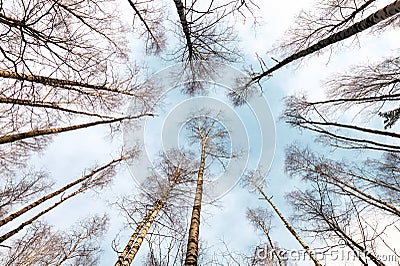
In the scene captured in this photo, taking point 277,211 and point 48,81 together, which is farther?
point 277,211

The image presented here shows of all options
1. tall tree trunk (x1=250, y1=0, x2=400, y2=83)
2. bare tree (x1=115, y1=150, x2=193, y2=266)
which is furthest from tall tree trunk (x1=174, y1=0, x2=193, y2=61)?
bare tree (x1=115, y1=150, x2=193, y2=266)

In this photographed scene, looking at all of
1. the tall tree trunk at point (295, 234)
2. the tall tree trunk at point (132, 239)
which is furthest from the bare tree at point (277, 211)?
the tall tree trunk at point (132, 239)

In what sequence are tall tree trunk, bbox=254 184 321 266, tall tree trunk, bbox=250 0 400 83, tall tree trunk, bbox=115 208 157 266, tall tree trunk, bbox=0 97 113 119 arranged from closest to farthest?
1. tall tree trunk, bbox=250 0 400 83
2. tall tree trunk, bbox=0 97 113 119
3. tall tree trunk, bbox=115 208 157 266
4. tall tree trunk, bbox=254 184 321 266

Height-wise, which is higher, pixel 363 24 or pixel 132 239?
pixel 363 24

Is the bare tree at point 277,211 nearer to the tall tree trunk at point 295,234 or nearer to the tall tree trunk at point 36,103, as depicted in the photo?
the tall tree trunk at point 295,234

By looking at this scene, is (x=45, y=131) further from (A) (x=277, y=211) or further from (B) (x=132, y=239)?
(A) (x=277, y=211)

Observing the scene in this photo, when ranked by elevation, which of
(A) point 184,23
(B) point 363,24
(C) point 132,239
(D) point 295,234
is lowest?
(C) point 132,239

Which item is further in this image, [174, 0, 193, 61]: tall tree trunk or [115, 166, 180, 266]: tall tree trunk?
[115, 166, 180, 266]: tall tree trunk

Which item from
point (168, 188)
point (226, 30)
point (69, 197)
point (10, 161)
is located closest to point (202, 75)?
point (226, 30)

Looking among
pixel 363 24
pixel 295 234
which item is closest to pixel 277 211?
pixel 295 234

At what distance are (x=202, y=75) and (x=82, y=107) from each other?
10.9 ft

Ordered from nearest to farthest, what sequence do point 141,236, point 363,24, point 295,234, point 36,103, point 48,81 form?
point 363,24
point 48,81
point 36,103
point 141,236
point 295,234

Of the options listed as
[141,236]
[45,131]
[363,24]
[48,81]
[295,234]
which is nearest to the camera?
[363,24]

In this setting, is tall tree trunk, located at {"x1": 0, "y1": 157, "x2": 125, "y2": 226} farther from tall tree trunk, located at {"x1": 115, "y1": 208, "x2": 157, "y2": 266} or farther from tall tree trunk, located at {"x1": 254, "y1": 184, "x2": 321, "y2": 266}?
tall tree trunk, located at {"x1": 254, "y1": 184, "x2": 321, "y2": 266}
